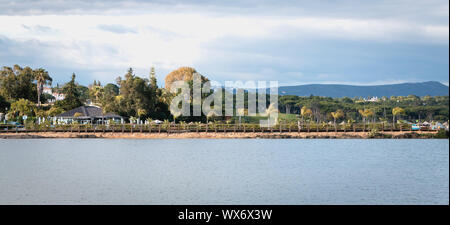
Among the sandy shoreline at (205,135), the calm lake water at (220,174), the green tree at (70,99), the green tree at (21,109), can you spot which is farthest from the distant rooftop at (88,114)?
the calm lake water at (220,174)

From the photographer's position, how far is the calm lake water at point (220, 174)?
79.3 feet

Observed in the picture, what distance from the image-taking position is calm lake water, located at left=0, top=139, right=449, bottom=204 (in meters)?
24.2

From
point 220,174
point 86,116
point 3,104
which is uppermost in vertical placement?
point 3,104

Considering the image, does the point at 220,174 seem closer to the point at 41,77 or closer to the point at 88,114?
the point at 88,114

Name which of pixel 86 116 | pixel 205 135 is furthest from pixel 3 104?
pixel 205 135

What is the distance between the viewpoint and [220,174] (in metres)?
31.8

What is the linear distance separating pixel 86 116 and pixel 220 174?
37.9 m

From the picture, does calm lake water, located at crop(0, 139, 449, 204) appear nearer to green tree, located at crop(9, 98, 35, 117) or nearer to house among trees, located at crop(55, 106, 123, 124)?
house among trees, located at crop(55, 106, 123, 124)

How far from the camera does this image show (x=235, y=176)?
31094 millimetres

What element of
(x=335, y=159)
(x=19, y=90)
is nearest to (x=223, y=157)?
(x=335, y=159)

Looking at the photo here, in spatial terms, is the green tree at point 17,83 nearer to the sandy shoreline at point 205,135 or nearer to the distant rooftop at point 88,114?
the distant rooftop at point 88,114

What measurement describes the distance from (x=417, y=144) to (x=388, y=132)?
19.8ft
